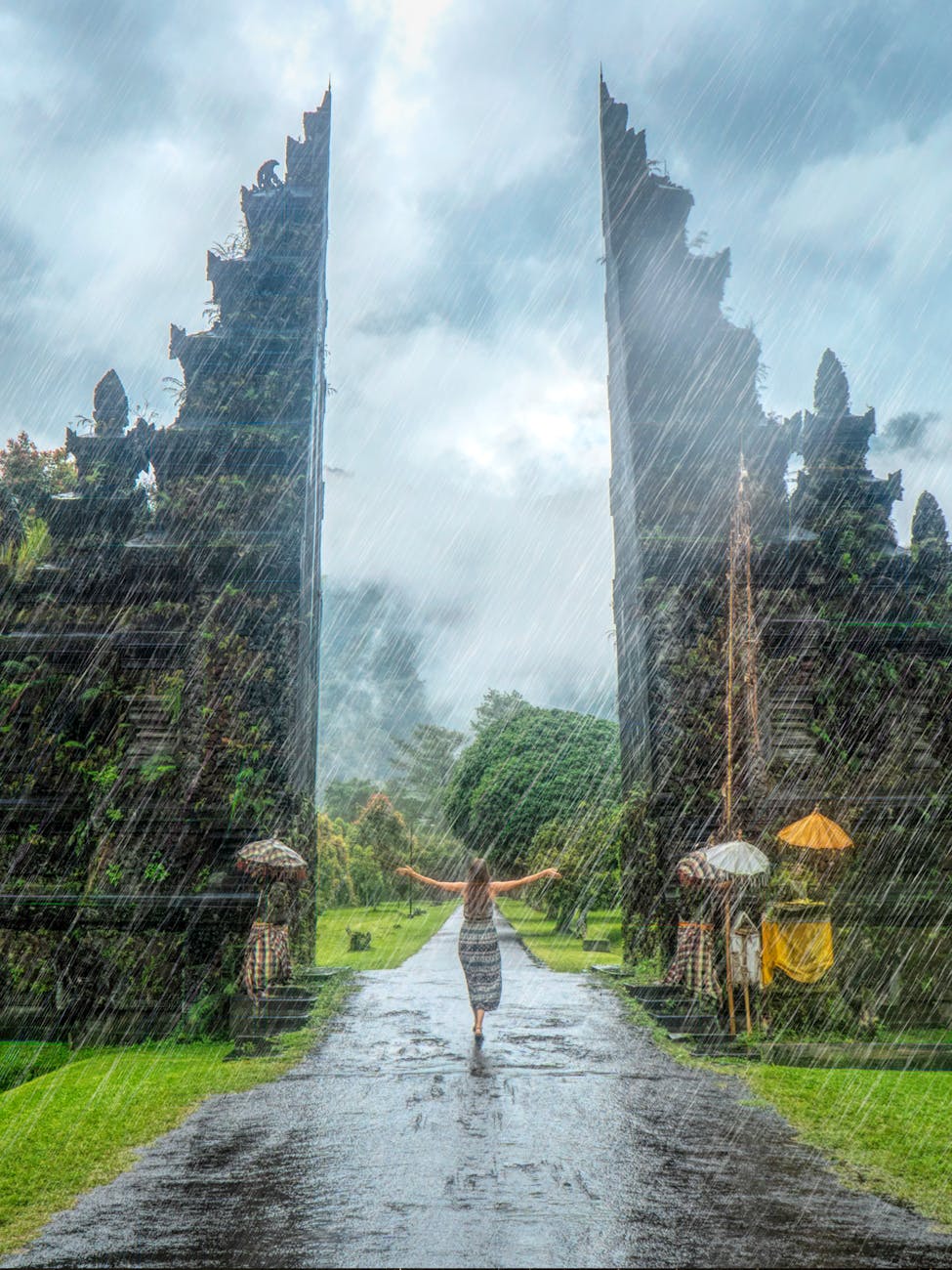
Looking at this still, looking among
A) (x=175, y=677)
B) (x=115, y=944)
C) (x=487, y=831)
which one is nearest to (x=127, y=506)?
(x=175, y=677)

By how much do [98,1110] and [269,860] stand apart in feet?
10.9

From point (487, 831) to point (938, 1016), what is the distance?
87.5 feet

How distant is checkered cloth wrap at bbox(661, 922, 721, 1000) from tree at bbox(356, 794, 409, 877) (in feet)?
110

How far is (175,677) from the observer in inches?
500

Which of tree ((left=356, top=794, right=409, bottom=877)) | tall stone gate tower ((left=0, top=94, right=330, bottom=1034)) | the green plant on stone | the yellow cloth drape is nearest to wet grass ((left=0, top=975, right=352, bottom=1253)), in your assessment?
tall stone gate tower ((left=0, top=94, right=330, bottom=1034))

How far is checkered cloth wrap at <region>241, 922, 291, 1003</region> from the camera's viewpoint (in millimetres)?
10414

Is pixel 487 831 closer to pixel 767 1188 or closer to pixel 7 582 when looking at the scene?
pixel 7 582

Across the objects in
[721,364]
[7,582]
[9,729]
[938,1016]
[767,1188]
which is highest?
[721,364]

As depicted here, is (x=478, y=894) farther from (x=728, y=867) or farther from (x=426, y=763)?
(x=426, y=763)

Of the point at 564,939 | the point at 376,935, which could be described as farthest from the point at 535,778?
the point at 564,939

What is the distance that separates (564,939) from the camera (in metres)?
25.8

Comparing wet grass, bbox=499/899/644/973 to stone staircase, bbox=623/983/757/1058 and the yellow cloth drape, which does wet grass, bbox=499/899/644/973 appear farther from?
the yellow cloth drape

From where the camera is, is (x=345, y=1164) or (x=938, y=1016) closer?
(x=345, y=1164)

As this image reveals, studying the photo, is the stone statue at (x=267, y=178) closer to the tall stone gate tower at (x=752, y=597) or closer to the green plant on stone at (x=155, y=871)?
the tall stone gate tower at (x=752, y=597)
